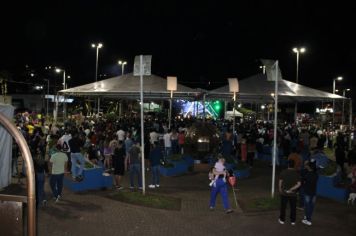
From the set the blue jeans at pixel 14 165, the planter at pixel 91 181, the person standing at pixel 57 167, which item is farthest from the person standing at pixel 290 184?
the blue jeans at pixel 14 165

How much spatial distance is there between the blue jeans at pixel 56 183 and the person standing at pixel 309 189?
6.08 m

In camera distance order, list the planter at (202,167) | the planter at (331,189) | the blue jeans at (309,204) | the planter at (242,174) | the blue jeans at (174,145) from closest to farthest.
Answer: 1. the blue jeans at (309,204)
2. the planter at (331,189)
3. the planter at (242,174)
4. the planter at (202,167)
5. the blue jeans at (174,145)

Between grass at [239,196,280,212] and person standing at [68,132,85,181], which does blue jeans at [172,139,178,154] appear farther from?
grass at [239,196,280,212]

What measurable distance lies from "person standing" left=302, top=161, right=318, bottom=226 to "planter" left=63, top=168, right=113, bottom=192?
6.09m

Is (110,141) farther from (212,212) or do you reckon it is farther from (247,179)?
(212,212)

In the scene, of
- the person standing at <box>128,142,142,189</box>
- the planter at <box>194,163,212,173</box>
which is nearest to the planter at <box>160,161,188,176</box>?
the planter at <box>194,163,212,173</box>

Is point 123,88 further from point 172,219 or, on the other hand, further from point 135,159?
point 172,219

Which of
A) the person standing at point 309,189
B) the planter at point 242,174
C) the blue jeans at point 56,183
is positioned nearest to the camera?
the person standing at point 309,189

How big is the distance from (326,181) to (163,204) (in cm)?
513

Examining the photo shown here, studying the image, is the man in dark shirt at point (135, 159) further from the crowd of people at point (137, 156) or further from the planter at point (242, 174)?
the planter at point (242, 174)

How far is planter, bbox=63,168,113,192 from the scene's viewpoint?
39.9 ft

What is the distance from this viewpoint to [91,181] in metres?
12.4

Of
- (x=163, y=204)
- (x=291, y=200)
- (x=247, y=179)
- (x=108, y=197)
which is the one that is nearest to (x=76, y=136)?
(x=108, y=197)

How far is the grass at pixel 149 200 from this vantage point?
1063 cm
